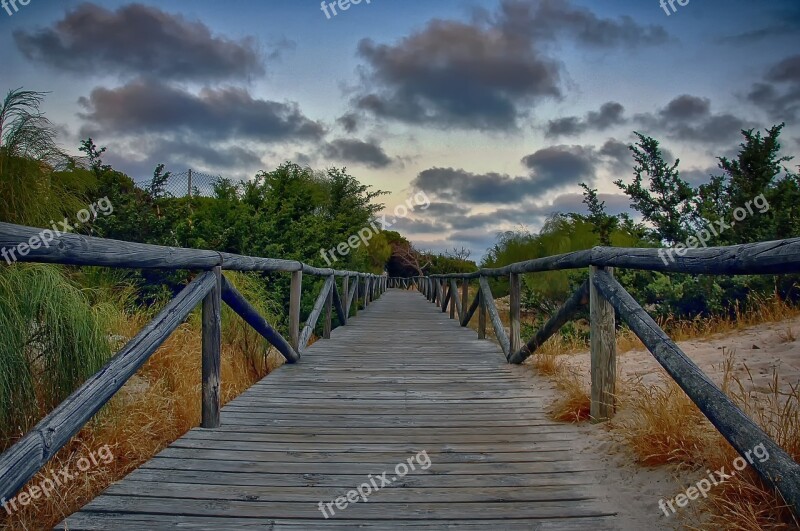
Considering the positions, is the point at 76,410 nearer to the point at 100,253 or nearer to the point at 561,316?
the point at 100,253

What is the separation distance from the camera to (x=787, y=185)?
9367mm

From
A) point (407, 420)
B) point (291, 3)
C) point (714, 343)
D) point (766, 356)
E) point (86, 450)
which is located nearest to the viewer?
point (86, 450)

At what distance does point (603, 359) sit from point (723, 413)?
130cm

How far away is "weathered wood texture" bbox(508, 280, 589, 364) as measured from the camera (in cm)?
363

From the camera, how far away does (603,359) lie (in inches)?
126

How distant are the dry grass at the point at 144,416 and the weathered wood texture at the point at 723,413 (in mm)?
2792

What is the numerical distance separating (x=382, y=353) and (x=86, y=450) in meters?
3.66

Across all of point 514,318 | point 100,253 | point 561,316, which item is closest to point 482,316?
point 514,318

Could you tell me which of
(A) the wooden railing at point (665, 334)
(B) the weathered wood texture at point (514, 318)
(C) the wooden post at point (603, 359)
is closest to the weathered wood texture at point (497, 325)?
(B) the weathered wood texture at point (514, 318)

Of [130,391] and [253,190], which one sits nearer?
[130,391]

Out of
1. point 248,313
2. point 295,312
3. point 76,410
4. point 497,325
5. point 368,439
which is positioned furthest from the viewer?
point 497,325

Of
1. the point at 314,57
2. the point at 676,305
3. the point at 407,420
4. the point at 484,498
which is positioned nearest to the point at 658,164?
the point at 676,305

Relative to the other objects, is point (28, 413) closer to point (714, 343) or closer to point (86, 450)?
point (86, 450)

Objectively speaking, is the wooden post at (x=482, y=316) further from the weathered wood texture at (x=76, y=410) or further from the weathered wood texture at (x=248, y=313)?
the weathered wood texture at (x=76, y=410)
